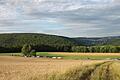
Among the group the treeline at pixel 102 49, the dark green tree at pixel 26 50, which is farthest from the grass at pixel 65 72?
the treeline at pixel 102 49

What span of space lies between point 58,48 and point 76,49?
439 inches

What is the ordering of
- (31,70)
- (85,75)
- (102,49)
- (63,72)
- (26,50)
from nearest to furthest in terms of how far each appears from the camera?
(63,72), (85,75), (31,70), (26,50), (102,49)

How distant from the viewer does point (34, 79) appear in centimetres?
1998

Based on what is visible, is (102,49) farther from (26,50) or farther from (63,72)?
(63,72)

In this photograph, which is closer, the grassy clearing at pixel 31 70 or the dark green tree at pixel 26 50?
the grassy clearing at pixel 31 70

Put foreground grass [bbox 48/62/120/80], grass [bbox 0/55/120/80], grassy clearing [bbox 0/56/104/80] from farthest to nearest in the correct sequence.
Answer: grassy clearing [bbox 0/56/104/80] < grass [bbox 0/55/120/80] < foreground grass [bbox 48/62/120/80]

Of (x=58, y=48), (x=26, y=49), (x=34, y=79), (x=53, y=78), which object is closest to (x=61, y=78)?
(x=53, y=78)

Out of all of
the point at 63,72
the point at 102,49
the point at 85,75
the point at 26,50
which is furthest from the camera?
the point at 102,49

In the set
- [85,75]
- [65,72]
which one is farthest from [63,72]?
[85,75]

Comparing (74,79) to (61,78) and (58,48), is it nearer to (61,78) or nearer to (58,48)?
(61,78)

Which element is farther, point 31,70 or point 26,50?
point 26,50

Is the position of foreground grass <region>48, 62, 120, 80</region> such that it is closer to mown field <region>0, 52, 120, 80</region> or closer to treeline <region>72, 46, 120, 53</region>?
mown field <region>0, 52, 120, 80</region>

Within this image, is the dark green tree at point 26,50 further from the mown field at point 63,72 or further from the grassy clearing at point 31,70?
the mown field at point 63,72

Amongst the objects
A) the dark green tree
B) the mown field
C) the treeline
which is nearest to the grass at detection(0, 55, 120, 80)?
the mown field
